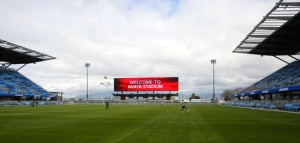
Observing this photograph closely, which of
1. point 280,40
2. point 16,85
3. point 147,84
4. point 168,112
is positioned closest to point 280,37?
point 280,40

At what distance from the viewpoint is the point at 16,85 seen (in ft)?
303

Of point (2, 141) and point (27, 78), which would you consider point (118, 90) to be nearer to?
point (27, 78)

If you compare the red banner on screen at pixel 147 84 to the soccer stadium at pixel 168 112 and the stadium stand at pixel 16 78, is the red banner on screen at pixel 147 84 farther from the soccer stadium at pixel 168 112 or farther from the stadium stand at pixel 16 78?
the stadium stand at pixel 16 78

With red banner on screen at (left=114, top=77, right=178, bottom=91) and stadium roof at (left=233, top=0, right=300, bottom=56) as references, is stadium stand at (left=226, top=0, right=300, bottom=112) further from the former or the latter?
red banner on screen at (left=114, top=77, right=178, bottom=91)

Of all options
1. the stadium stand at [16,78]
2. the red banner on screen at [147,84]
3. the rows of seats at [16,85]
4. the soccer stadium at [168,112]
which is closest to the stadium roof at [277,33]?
the soccer stadium at [168,112]

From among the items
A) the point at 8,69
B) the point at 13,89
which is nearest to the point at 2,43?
the point at 13,89

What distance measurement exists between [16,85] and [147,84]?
3976 centimetres

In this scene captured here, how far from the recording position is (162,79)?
10869 centimetres

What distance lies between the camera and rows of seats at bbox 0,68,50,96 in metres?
86.2

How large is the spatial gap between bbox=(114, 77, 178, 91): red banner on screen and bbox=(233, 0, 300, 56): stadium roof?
4068 centimetres

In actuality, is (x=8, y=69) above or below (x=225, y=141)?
above

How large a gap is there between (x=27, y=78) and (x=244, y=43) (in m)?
73.7

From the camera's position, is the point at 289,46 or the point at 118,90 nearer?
the point at 289,46

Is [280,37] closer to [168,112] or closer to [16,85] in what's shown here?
[168,112]
